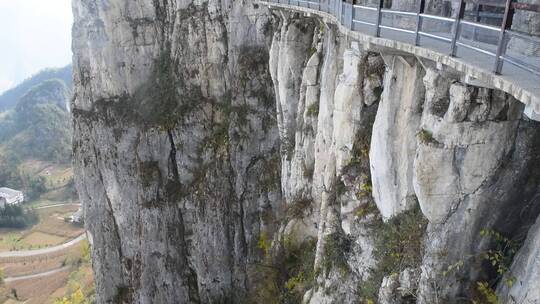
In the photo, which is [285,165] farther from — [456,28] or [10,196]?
[10,196]

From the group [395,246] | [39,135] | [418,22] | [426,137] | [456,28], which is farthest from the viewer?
[39,135]

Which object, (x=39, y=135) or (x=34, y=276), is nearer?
(x=34, y=276)

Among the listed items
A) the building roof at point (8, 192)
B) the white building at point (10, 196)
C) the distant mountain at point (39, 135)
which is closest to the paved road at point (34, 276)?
the white building at point (10, 196)

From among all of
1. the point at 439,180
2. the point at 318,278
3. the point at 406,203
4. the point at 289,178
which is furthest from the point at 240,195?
the point at 439,180

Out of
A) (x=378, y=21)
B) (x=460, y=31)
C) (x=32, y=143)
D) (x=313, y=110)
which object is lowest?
(x=32, y=143)

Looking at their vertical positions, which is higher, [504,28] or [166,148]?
[504,28]

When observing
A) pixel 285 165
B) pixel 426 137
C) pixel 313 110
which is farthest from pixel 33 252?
pixel 426 137

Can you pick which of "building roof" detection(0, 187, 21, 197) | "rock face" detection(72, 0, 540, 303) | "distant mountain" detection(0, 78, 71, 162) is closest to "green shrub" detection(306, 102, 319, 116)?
"rock face" detection(72, 0, 540, 303)
